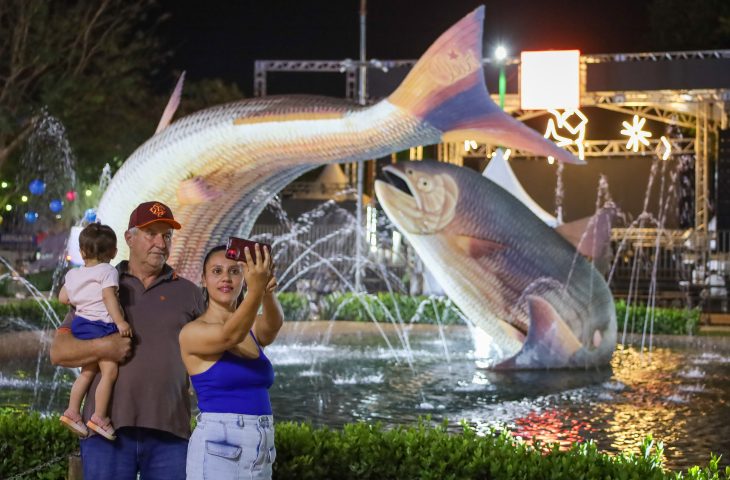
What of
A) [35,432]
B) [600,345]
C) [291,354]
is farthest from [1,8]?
[35,432]

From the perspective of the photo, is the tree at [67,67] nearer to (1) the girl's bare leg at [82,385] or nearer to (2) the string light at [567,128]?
(2) the string light at [567,128]

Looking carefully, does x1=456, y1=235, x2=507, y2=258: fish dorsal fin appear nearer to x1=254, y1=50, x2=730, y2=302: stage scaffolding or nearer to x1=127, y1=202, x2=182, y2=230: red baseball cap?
x1=127, y1=202, x2=182, y2=230: red baseball cap

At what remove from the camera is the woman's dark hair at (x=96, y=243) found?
425 centimetres

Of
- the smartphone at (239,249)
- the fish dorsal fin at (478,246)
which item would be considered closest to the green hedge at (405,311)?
the fish dorsal fin at (478,246)

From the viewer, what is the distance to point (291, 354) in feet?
44.7

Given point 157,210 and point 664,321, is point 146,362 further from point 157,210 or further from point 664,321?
point 664,321

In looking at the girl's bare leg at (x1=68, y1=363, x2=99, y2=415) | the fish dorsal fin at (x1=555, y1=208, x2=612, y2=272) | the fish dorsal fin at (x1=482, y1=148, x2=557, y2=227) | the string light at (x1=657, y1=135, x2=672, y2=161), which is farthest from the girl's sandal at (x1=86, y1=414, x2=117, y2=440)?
the string light at (x1=657, y1=135, x2=672, y2=161)

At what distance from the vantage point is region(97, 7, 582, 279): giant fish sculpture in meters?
7.26

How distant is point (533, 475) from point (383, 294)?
13623 millimetres

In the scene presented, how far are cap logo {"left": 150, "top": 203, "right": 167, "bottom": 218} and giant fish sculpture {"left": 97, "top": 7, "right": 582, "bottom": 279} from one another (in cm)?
329

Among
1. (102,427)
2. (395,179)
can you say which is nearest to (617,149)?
(395,179)

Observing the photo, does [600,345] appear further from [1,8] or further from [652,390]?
[1,8]

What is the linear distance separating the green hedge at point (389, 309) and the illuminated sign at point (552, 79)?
27.3 feet

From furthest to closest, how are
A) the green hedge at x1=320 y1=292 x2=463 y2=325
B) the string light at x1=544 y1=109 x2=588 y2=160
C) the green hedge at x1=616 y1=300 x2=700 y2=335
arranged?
the string light at x1=544 y1=109 x2=588 y2=160, the green hedge at x1=320 y1=292 x2=463 y2=325, the green hedge at x1=616 y1=300 x2=700 y2=335
